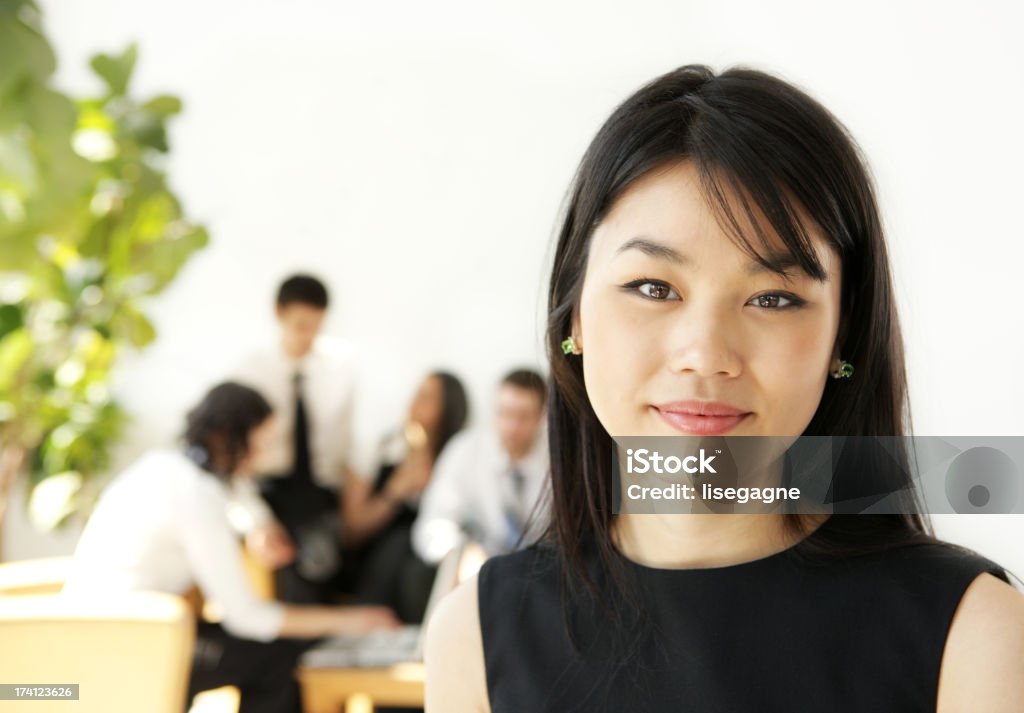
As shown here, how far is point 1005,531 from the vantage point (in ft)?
4.19

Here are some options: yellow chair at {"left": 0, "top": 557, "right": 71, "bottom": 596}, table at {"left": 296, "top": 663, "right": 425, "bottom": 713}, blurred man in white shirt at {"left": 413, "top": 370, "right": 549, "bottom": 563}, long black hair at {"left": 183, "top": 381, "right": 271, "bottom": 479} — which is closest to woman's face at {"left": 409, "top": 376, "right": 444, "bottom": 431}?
blurred man in white shirt at {"left": 413, "top": 370, "right": 549, "bottom": 563}

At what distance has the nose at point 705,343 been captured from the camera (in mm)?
653

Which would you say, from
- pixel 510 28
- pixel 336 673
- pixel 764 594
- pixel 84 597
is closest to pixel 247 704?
pixel 336 673

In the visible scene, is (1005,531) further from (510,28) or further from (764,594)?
(510,28)

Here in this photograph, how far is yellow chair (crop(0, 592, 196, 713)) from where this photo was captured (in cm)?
137

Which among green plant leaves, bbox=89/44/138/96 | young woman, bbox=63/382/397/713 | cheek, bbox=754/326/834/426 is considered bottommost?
young woman, bbox=63/382/397/713

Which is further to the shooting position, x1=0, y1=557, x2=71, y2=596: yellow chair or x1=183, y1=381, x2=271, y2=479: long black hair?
x1=183, y1=381, x2=271, y2=479: long black hair

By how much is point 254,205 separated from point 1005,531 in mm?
A: 3718

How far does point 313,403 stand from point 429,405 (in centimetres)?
47

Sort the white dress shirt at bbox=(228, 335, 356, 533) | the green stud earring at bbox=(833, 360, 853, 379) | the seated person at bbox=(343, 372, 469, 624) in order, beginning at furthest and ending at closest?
the seated person at bbox=(343, 372, 469, 624), the white dress shirt at bbox=(228, 335, 356, 533), the green stud earring at bbox=(833, 360, 853, 379)

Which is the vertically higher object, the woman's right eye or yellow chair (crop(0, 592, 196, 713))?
the woman's right eye

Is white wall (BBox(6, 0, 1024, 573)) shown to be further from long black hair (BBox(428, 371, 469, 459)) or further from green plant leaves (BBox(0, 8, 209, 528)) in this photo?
green plant leaves (BBox(0, 8, 209, 528))

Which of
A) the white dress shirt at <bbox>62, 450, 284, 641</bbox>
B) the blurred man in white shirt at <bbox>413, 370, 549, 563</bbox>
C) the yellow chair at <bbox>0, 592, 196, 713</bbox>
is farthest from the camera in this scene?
the blurred man in white shirt at <bbox>413, 370, 549, 563</bbox>

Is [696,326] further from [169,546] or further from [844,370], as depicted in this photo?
[169,546]
